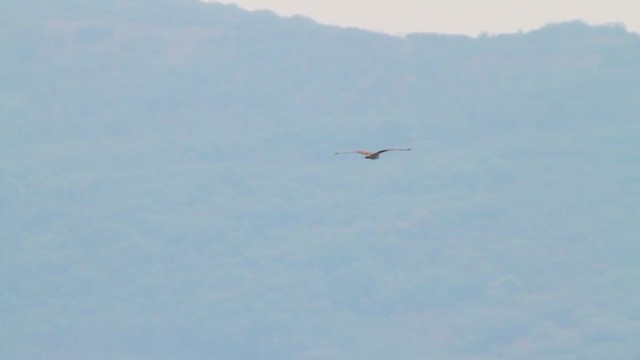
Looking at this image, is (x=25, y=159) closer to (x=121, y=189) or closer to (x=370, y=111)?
(x=121, y=189)

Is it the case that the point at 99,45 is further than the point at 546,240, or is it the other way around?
the point at 99,45

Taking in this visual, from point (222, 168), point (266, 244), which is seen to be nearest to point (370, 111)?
point (222, 168)

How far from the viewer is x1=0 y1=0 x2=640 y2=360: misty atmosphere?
4990 inches

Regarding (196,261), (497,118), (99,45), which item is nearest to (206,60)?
(99,45)

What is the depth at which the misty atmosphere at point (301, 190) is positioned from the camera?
416 ft

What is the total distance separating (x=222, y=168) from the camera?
157 meters

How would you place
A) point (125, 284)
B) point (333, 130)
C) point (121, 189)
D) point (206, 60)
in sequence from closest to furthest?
point (125, 284) → point (121, 189) → point (333, 130) → point (206, 60)

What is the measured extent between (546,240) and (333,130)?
27.8m

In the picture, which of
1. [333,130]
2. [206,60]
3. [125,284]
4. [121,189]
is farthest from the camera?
[206,60]

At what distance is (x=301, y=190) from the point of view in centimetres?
15425

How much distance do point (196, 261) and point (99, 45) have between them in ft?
137

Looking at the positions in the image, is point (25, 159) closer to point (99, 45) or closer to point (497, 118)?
point (99, 45)

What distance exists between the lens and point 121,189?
155 m

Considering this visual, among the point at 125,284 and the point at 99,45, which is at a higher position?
the point at 99,45
